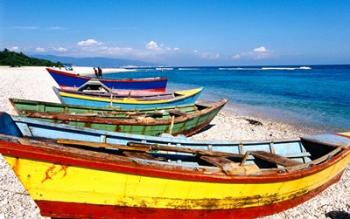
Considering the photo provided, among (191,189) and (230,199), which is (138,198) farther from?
(230,199)

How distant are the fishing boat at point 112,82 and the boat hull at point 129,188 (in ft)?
69.0

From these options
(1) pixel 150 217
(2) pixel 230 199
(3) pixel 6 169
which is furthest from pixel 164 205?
(3) pixel 6 169

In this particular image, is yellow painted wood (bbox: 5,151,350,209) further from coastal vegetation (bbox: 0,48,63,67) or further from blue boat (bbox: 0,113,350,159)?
coastal vegetation (bbox: 0,48,63,67)

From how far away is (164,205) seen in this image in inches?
288

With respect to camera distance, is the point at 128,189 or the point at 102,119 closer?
the point at 128,189

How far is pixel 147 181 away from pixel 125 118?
7.08 meters

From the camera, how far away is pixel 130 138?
957 centimetres

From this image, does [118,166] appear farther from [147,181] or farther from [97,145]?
[97,145]

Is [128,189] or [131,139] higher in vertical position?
[131,139]

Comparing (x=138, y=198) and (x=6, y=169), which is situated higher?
(x=138, y=198)

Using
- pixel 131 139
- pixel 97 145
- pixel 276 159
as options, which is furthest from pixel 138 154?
pixel 276 159

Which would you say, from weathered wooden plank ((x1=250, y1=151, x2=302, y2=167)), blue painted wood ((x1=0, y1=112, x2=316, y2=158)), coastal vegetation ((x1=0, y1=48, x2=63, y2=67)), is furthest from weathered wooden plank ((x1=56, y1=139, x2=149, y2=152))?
coastal vegetation ((x1=0, y1=48, x2=63, y2=67))

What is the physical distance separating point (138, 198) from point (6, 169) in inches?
207

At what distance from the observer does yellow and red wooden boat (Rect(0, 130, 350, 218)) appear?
6.22 m
